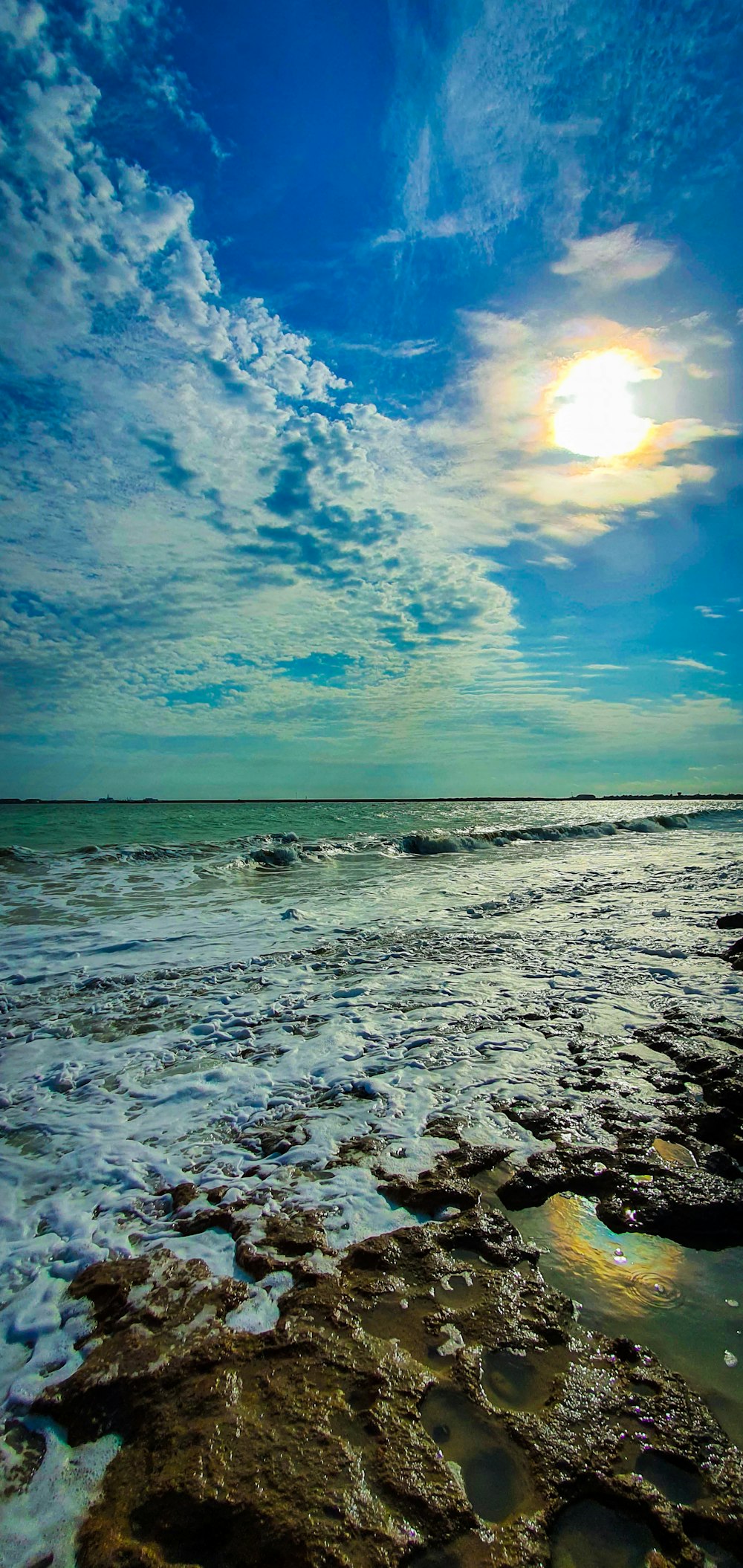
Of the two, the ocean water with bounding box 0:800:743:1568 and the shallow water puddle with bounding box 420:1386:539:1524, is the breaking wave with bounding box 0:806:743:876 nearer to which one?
the ocean water with bounding box 0:800:743:1568

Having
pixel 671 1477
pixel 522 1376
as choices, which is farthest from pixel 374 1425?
pixel 671 1477

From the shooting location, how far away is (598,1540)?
1984 millimetres

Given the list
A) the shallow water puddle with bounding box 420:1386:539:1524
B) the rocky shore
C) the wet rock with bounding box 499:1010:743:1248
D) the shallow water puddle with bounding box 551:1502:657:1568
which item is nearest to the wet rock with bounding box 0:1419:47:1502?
the rocky shore

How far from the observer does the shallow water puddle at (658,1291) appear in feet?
8.31

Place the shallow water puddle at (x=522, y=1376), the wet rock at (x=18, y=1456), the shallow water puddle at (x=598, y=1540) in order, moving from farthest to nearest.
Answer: the shallow water puddle at (x=522, y=1376), the wet rock at (x=18, y=1456), the shallow water puddle at (x=598, y=1540)

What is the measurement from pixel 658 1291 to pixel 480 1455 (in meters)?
1.19

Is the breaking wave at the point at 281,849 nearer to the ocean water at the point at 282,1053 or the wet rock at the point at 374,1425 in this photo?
the ocean water at the point at 282,1053

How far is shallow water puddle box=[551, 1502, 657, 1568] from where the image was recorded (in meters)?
1.94

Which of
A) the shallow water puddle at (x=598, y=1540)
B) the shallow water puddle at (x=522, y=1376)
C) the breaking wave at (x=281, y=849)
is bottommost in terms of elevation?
the shallow water puddle at (x=598, y=1540)

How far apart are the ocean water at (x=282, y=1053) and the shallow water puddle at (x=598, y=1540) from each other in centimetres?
64

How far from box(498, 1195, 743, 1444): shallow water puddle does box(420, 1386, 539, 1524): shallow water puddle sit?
0.69m

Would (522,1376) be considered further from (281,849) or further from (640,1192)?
(281,849)

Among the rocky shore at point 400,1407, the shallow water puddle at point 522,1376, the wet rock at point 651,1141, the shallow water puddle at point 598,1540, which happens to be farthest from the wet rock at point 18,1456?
the wet rock at point 651,1141

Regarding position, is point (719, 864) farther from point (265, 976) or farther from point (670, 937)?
point (265, 976)
